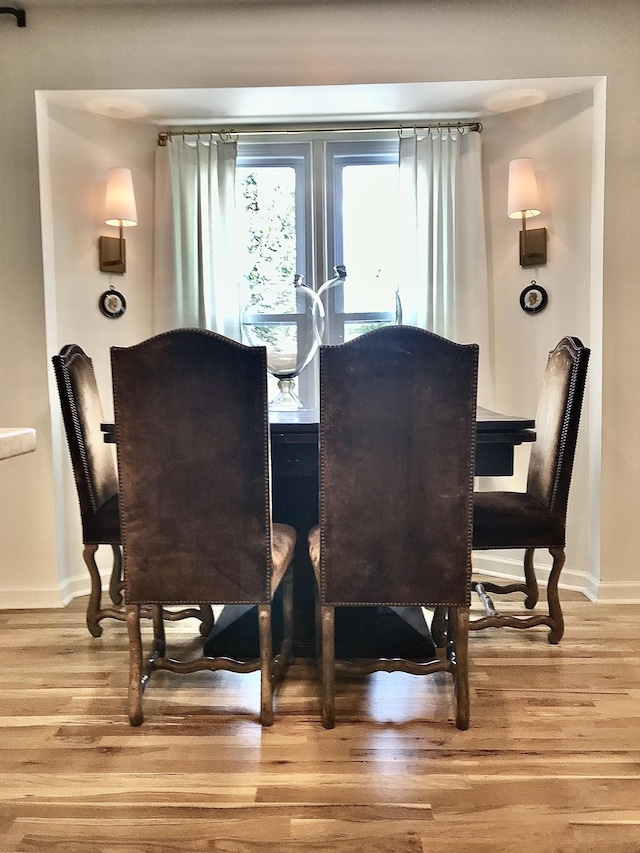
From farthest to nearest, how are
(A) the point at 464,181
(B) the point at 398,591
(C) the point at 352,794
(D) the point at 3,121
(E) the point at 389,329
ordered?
(A) the point at 464,181
(D) the point at 3,121
(B) the point at 398,591
(E) the point at 389,329
(C) the point at 352,794

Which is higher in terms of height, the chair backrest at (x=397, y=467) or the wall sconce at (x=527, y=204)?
the wall sconce at (x=527, y=204)

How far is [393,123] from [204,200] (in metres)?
1.09

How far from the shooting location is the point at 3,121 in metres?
2.86

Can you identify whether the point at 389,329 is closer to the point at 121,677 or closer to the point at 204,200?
the point at 121,677

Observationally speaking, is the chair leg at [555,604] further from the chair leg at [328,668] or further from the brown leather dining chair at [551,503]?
the chair leg at [328,668]

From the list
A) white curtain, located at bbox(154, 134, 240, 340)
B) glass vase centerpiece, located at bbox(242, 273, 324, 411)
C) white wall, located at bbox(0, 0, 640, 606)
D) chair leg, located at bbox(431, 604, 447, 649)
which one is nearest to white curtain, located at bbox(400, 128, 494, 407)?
white wall, located at bbox(0, 0, 640, 606)

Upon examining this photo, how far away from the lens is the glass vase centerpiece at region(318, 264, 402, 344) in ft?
11.5

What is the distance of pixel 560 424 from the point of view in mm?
2346

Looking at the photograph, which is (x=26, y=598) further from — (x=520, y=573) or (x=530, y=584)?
(x=520, y=573)

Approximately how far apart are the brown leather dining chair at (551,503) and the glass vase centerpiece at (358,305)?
1225mm

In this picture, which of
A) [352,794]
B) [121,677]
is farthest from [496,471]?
[121,677]

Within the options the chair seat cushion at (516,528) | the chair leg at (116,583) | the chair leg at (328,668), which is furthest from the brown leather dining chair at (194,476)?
the chair leg at (116,583)

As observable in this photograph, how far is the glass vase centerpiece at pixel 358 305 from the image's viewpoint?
351 centimetres

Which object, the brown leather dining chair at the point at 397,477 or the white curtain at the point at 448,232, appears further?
the white curtain at the point at 448,232
